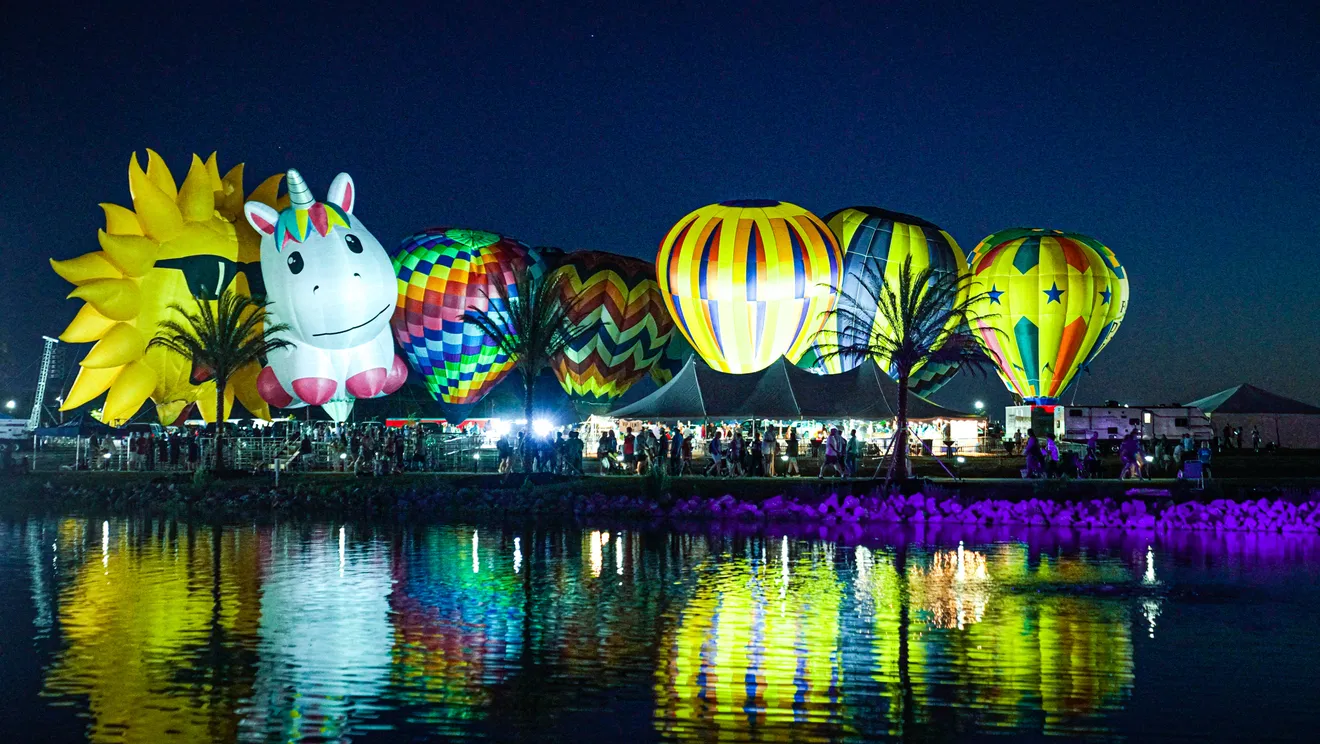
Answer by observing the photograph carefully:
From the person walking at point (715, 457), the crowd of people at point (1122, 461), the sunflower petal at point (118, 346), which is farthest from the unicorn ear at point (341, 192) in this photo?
the crowd of people at point (1122, 461)

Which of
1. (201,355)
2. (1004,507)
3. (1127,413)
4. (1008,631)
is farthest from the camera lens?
(1127,413)

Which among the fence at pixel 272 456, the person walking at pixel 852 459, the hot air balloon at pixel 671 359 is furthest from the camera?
the hot air balloon at pixel 671 359

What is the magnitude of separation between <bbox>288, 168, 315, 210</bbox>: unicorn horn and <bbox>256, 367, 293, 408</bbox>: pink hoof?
5599 mm

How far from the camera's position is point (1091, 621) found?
1402 cm

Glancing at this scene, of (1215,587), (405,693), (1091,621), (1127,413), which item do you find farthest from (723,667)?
(1127,413)

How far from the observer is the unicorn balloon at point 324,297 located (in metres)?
35.2

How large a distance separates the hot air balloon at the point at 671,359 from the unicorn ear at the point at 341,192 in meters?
17.0

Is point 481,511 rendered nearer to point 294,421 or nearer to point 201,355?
point 201,355

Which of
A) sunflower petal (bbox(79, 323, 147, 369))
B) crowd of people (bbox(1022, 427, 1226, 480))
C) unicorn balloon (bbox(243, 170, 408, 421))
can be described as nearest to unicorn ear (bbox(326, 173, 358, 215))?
unicorn balloon (bbox(243, 170, 408, 421))

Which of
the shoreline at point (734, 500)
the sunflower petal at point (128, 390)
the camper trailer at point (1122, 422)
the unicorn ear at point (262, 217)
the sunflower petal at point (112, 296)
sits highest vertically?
the unicorn ear at point (262, 217)

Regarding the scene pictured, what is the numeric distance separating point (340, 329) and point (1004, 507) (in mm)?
19061

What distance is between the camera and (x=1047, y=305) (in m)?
43.5

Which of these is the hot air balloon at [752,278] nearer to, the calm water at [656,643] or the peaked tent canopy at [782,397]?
the peaked tent canopy at [782,397]

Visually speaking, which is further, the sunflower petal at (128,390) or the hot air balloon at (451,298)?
the hot air balloon at (451,298)
